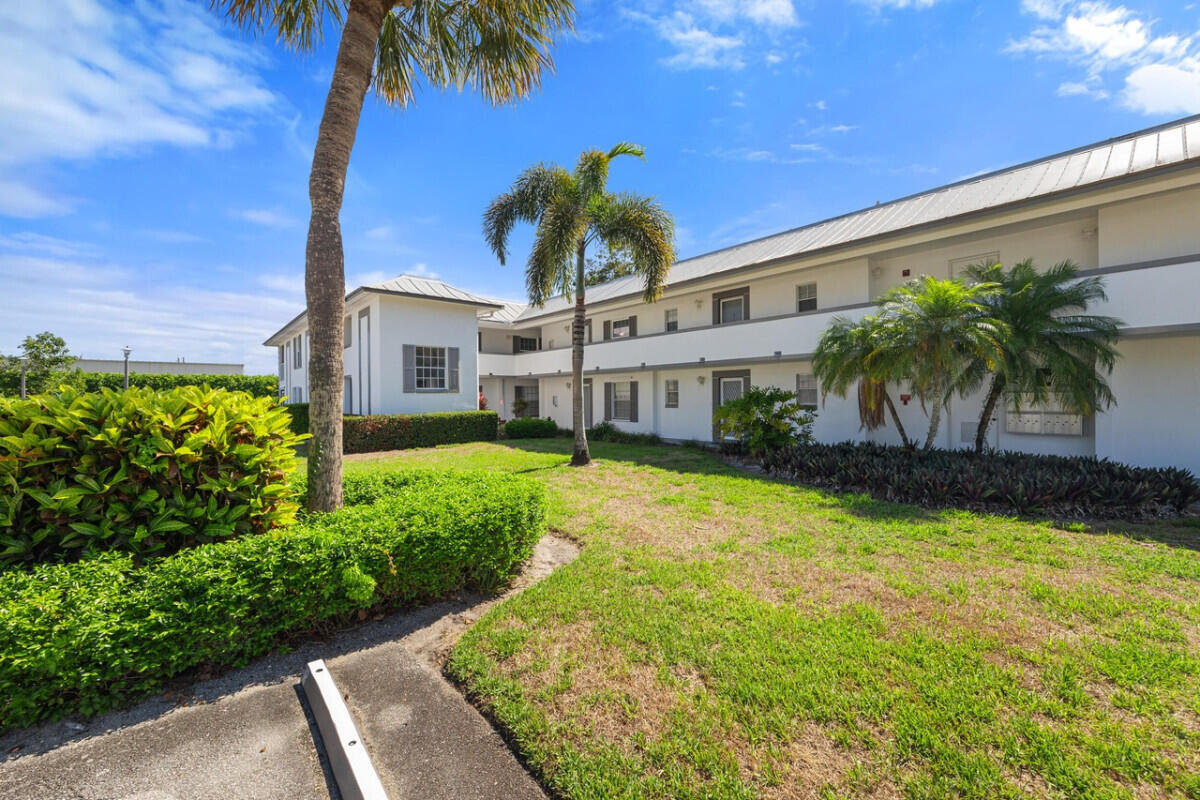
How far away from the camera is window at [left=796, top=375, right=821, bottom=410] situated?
47.0 feet

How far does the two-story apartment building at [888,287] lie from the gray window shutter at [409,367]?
124 mm

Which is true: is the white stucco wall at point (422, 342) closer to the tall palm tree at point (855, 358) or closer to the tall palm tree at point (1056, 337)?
the tall palm tree at point (855, 358)

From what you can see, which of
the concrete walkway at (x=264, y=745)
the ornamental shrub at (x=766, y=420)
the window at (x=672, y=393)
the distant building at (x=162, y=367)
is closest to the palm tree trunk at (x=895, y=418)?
the ornamental shrub at (x=766, y=420)

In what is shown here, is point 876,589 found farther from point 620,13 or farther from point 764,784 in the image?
point 620,13

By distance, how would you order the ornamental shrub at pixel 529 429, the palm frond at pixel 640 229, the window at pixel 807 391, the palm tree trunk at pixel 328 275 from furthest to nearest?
the ornamental shrub at pixel 529 429
the window at pixel 807 391
the palm frond at pixel 640 229
the palm tree trunk at pixel 328 275

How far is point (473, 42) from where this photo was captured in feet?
23.0

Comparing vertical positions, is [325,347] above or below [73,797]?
above

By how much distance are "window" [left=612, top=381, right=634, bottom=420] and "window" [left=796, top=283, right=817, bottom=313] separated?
7470mm

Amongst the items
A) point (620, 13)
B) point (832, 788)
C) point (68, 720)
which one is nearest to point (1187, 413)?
point (832, 788)

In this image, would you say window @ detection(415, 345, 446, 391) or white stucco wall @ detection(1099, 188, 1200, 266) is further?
window @ detection(415, 345, 446, 391)

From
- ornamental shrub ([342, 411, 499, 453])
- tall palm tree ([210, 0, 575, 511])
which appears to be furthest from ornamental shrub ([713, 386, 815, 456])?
ornamental shrub ([342, 411, 499, 453])

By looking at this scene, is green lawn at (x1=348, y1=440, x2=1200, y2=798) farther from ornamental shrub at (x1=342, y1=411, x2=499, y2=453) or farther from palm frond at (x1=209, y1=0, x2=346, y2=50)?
ornamental shrub at (x1=342, y1=411, x2=499, y2=453)

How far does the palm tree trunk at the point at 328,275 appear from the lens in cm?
482

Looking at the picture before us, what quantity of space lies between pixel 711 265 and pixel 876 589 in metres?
14.5
